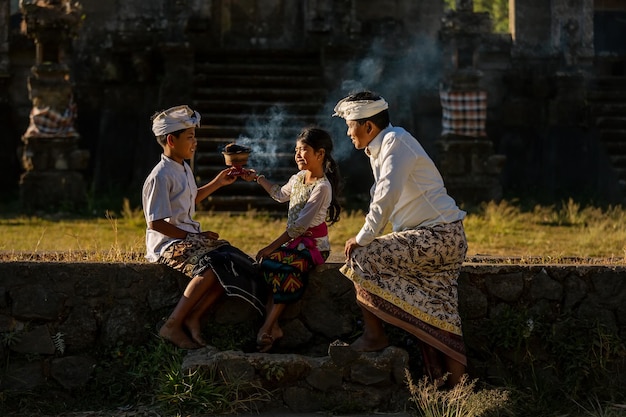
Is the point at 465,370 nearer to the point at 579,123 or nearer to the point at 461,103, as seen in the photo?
the point at 461,103

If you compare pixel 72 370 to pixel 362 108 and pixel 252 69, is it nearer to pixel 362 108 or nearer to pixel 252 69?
pixel 362 108

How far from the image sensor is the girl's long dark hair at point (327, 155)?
250 inches

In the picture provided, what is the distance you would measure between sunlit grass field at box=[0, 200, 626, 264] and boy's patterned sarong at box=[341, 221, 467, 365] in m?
3.47

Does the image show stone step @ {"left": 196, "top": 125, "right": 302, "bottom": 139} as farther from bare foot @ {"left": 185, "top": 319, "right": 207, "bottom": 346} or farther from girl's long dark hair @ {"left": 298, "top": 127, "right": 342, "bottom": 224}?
bare foot @ {"left": 185, "top": 319, "right": 207, "bottom": 346}

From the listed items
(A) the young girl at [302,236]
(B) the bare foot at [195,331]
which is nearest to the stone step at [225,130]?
(A) the young girl at [302,236]

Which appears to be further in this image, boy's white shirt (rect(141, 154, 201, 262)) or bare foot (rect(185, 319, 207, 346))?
boy's white shirt (rect(141, 154, 201, 262))

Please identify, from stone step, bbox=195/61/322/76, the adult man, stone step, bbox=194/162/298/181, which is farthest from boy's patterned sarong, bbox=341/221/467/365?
stone step, bbox=195/61/322/76

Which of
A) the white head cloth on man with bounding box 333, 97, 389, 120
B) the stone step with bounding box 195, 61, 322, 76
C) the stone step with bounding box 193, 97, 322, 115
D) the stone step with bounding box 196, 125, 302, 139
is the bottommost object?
the stone step with bounding box 196, 125, 302, 139

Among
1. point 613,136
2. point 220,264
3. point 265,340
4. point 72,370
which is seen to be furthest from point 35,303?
point 613,136

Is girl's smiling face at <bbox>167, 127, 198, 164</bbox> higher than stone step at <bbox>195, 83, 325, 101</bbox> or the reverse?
higher

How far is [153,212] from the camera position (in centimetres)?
620

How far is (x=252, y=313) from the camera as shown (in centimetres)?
641

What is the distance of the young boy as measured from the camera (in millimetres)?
6137

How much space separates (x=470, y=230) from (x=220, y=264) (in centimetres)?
599
